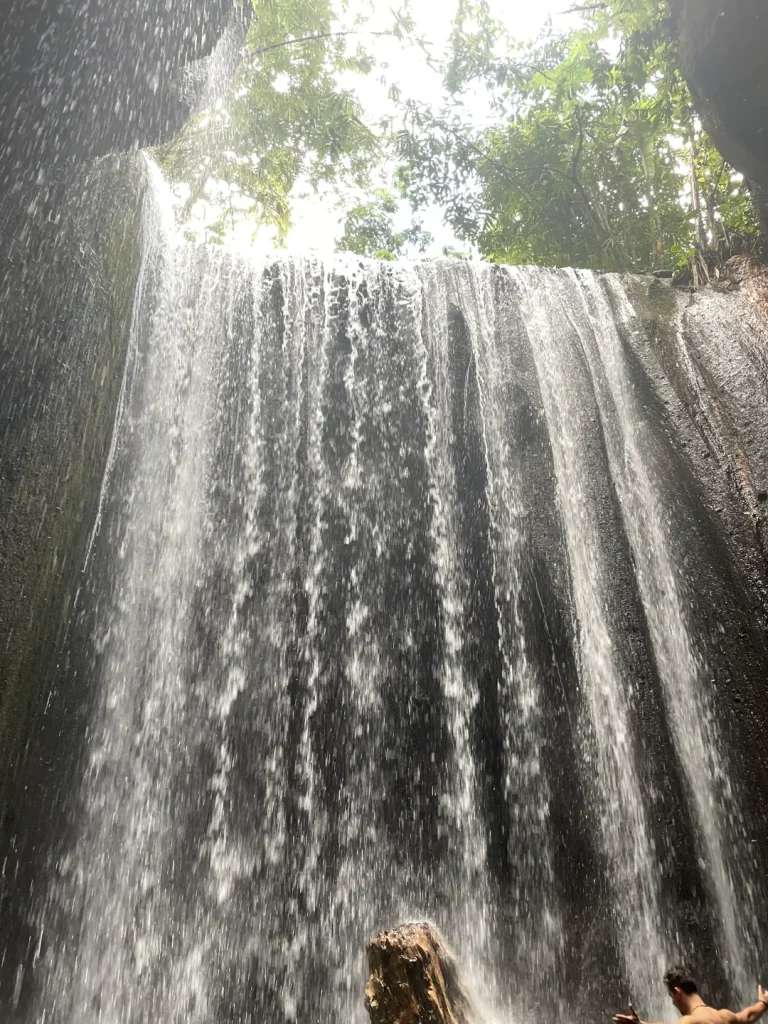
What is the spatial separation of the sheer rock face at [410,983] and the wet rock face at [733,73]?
23.9 feet

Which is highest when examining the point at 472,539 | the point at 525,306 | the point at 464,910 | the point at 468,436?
the point at 525,306

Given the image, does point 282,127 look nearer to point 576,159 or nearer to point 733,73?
point 576,159

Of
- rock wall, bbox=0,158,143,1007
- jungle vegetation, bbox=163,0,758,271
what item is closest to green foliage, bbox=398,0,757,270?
jungle vegetation, bbox=163,0,758,271

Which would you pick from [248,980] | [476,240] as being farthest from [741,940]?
[476,240]

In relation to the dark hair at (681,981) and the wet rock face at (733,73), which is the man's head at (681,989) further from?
the wet rock face at (733,73)

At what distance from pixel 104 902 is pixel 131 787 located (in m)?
0.75

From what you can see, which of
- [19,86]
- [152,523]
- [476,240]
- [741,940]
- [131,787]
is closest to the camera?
[741,940]

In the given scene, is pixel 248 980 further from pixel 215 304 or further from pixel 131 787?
pixel 215 304

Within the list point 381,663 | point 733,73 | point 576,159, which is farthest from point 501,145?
point 381,663

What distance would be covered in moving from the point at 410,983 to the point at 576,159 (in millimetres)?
12022

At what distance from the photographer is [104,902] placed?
469 cm

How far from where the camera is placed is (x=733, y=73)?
7.20m

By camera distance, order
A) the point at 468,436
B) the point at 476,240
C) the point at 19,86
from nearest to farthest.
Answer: the point at 19,86 < the point at 468,436 < the point at 476,240

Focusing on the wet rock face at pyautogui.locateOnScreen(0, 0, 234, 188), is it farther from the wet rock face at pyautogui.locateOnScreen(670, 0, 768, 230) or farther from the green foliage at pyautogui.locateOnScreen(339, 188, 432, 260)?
the green foliage at pyautogui.locateOnScreen(339, 188, 432, 260)
